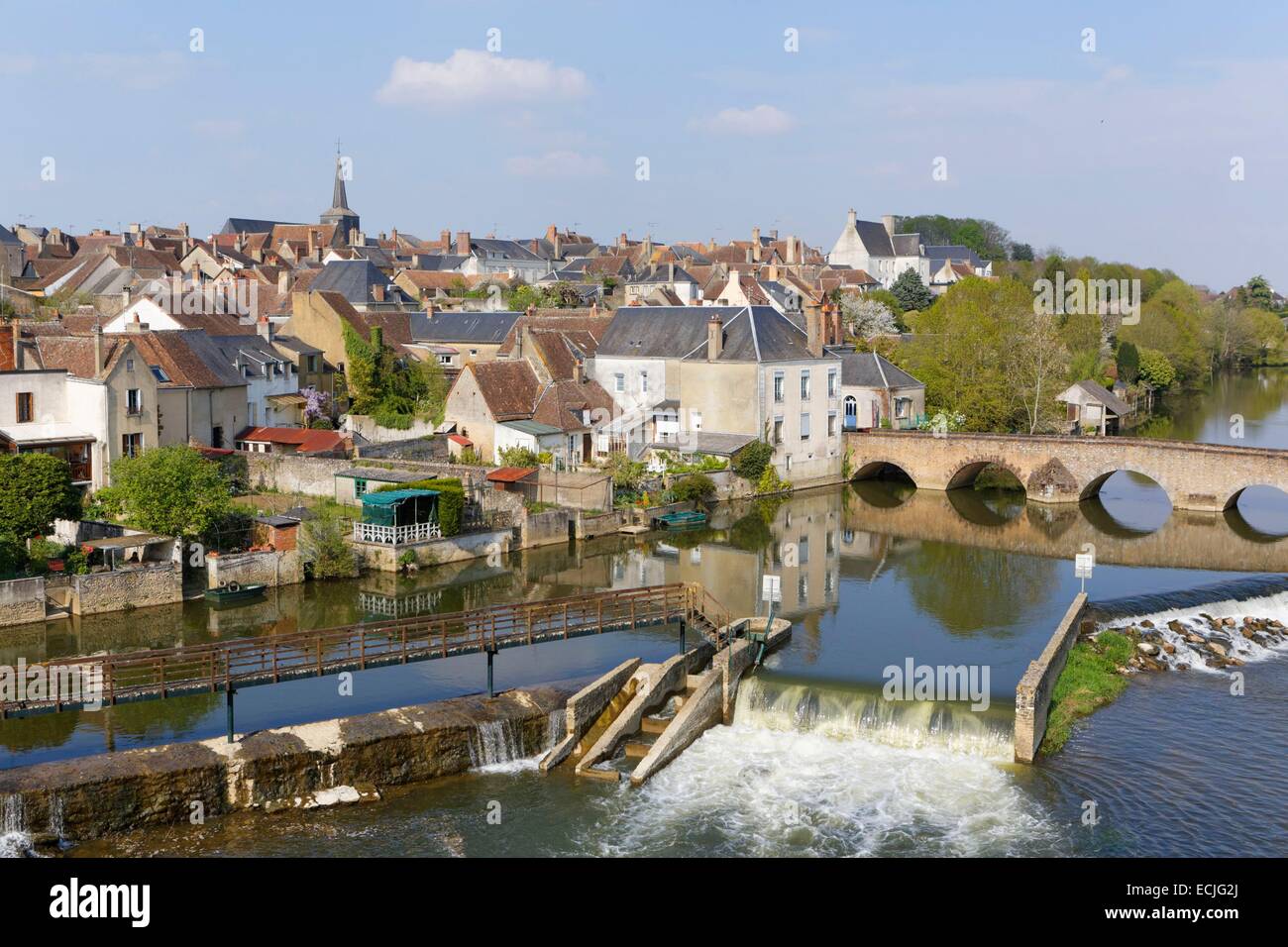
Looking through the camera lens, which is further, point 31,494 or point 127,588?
point 31,494

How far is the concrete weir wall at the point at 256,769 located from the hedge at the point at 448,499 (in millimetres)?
14313

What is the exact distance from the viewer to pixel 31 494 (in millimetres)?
29156

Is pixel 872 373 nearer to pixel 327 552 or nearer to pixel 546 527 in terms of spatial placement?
pixel 546 527

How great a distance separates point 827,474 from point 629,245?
6271 cm

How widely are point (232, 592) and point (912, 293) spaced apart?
67.5 meters

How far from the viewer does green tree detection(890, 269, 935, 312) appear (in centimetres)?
8844

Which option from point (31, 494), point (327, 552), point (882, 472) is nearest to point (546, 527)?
point (327, 552)

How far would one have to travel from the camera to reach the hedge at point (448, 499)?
34812 mm

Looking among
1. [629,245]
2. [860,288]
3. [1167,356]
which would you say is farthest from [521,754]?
[629,245]

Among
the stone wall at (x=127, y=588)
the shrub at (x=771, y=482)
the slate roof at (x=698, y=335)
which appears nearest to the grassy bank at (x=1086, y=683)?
the stone wall at (x=127, y=588)

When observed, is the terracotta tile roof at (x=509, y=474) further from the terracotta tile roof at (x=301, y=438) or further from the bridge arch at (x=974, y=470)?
the bridge arch at (x=974, y=470)
